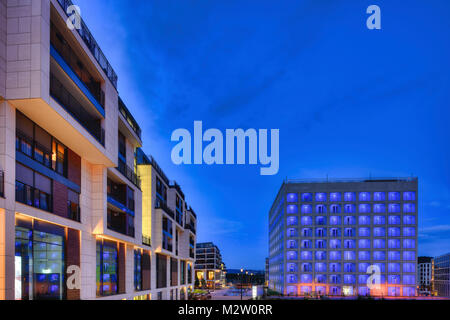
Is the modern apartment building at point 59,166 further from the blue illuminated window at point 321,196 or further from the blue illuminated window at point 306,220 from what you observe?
the blue illuminated window at point 321,196

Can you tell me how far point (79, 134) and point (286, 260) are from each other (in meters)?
87.7

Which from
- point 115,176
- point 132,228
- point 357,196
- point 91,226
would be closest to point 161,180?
point 132,228

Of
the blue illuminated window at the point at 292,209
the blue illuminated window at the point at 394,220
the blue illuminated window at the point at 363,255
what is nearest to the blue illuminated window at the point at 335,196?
the blue illuminated window at the point at 292,209

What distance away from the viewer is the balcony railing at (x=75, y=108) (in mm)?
22456

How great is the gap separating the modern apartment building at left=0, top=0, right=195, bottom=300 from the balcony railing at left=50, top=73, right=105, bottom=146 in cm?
7

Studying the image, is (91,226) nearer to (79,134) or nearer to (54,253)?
(54,253)

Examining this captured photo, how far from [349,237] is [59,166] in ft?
300

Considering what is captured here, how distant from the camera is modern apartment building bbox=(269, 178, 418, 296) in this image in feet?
321

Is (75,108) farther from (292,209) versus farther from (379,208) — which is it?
(379,208)

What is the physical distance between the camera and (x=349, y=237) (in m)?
100

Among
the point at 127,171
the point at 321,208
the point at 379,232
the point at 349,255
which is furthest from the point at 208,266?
the point at 127,171

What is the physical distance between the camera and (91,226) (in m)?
27.5

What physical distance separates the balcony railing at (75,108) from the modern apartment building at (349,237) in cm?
8140

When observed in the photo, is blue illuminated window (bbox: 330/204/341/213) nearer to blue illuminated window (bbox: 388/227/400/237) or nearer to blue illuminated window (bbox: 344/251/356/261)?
blue illuminated window (bbox: 344/251/356/261)
